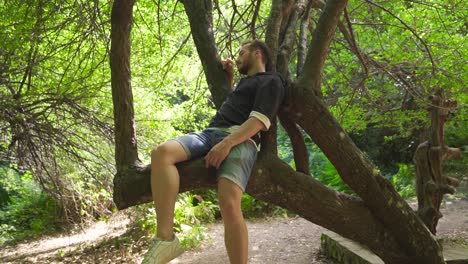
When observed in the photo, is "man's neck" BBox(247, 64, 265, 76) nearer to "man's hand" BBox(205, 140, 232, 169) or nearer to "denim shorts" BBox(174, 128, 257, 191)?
"denim shorts" BBox(174, 128, 257, 191)

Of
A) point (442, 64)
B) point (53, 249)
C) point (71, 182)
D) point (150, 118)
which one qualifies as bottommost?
point (53, 249)

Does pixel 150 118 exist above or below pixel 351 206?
above

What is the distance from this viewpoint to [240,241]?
8.72ft

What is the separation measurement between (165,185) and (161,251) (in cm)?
38

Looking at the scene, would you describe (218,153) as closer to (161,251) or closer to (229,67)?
(161,251)

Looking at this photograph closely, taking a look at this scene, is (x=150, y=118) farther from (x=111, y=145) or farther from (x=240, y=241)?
(x=240, y=241)

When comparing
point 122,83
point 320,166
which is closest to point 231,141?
point 122,83

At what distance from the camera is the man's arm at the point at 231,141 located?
8.95ft

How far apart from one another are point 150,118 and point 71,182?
6.02 ft

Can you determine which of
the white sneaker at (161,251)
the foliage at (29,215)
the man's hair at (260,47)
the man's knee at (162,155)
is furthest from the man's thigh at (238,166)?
the foliage at (29,215)

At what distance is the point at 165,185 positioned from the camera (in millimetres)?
2613

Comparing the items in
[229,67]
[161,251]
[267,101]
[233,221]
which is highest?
[229,67]

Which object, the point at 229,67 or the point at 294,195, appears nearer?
the point at 294,195

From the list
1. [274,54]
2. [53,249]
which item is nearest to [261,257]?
[274,54]
